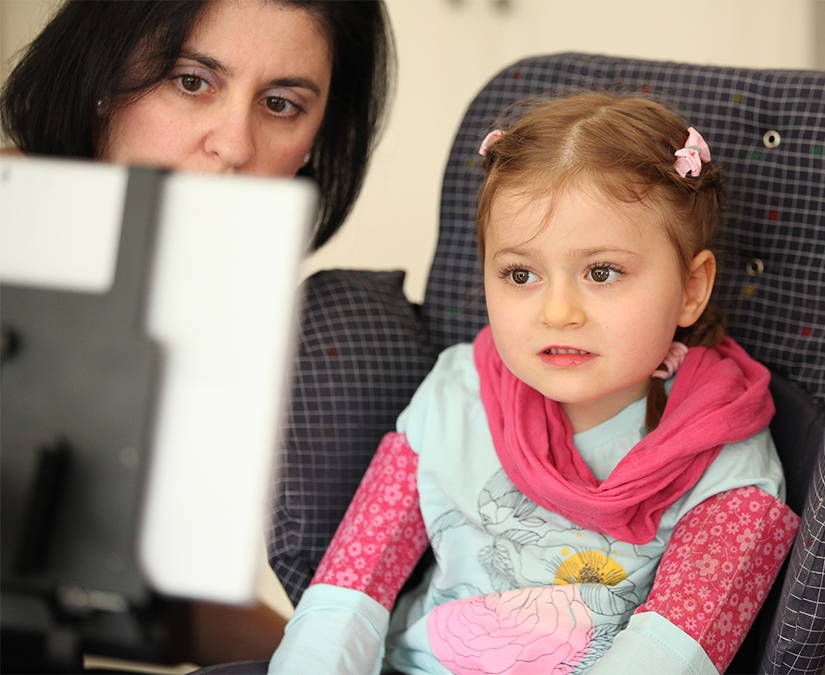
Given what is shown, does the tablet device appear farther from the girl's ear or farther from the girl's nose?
the girl's ear

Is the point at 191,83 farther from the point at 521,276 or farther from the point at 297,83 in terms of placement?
the point at 521,276

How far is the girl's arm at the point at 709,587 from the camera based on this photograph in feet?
3.23

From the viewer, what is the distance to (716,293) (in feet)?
4.17

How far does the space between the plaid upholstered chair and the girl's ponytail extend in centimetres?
5

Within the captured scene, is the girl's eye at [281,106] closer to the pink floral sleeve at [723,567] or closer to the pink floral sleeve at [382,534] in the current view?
the pink floral sleeve at [382,534]

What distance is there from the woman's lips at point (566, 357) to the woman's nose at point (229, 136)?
16.6 inches

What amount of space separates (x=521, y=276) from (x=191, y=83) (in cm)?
46

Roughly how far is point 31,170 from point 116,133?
0.67 m

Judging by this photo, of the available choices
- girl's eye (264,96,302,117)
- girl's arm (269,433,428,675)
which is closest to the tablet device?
girl's arm (269,433,428,675)

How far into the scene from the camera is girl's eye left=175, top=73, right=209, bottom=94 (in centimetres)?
123

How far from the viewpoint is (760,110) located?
1256mm

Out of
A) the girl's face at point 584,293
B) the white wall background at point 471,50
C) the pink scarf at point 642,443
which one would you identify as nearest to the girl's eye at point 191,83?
the girl's face at point 584,293

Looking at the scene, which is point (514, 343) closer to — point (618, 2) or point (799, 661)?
point (799, 661)

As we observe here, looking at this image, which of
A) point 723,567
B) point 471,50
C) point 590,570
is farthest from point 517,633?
point 471,50
